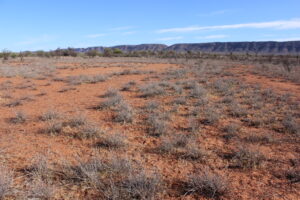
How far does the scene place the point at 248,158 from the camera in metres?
4.45

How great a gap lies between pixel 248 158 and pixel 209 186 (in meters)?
1.32

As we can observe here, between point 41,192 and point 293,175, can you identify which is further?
point 293,175

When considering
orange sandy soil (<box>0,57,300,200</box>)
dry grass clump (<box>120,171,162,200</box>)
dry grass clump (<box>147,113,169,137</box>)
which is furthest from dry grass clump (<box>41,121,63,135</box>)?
dry grass clump (<box>120,171,162,200</box>)

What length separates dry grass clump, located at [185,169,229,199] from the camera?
11.4 feet

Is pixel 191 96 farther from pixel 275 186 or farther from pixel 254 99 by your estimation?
pixel 275 186

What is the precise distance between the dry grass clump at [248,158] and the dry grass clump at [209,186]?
89 cm

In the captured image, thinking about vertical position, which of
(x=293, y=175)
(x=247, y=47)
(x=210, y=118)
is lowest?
(x=293, y=175)

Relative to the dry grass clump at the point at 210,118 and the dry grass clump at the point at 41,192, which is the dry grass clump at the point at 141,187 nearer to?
the dry grass clump at the point at 41,192

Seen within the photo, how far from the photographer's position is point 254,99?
9.30m

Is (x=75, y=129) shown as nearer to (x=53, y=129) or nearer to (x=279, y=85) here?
(x=53, y=129)

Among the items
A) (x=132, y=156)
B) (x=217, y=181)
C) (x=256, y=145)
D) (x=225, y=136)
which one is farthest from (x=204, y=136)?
(x=217, y=181)

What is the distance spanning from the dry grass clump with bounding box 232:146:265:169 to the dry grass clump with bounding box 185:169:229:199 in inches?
35.0

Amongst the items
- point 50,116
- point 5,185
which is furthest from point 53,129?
point 5,185

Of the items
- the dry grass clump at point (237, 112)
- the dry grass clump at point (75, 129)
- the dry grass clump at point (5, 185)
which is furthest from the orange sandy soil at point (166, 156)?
the dry grass clump at point (237, 112)
